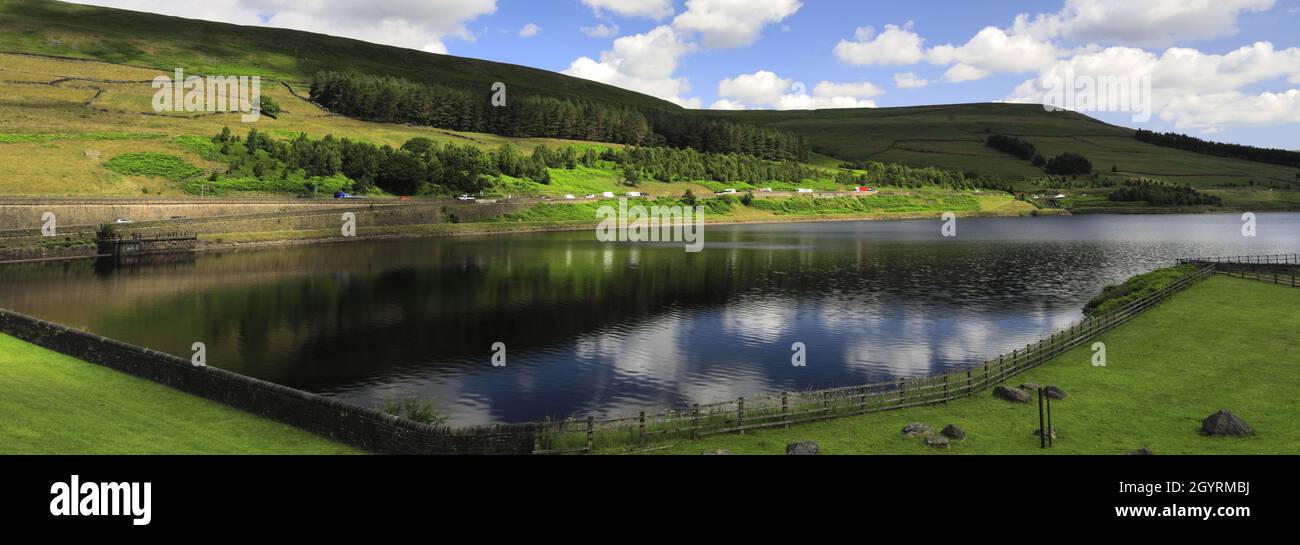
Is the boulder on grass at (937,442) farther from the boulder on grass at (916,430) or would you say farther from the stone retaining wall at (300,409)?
the stone retaining wall at (300,409)

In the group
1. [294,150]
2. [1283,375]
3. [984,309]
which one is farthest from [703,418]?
[294,150]

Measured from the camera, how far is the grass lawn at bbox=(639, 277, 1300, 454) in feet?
92.1

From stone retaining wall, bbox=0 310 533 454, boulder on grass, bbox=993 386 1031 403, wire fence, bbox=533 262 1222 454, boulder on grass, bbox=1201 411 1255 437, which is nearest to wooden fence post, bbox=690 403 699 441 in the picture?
wire fence, bbox=533 262 1222 454

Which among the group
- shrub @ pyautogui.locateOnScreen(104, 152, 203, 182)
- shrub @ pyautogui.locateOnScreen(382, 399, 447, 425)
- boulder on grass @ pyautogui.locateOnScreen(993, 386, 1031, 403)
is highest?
shrub @ pyautogui.locateOnScreen(104, 152, 203, 182)

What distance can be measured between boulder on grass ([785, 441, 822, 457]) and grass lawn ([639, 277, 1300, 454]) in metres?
0.68

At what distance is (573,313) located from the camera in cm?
6444

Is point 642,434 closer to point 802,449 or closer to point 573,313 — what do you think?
point 802,449

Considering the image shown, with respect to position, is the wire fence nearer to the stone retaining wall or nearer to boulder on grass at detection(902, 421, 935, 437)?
the stone retaining wall

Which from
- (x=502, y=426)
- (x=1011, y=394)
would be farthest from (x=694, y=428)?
(x=1011, y=394)

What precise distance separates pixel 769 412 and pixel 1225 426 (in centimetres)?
1572

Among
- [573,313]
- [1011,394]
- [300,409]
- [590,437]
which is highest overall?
[573,313]

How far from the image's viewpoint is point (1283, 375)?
37625 millimetres

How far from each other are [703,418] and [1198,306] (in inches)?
1789
